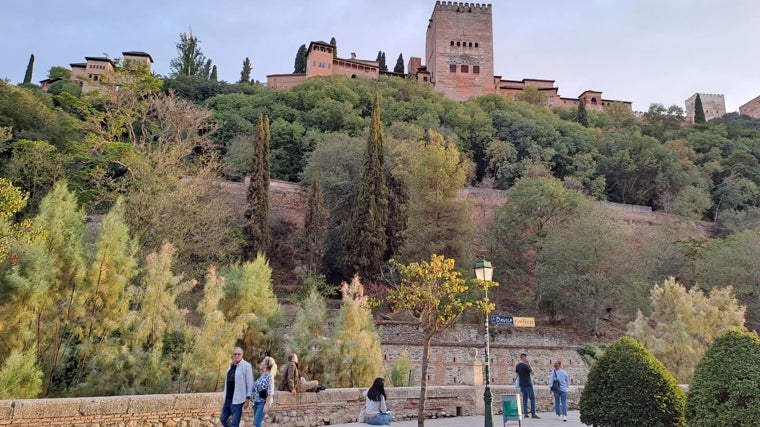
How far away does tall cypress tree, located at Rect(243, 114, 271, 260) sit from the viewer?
25.2 meters

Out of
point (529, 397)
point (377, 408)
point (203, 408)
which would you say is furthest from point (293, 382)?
point (529, 397)

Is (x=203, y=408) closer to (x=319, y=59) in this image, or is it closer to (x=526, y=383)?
(x=526, y=383)

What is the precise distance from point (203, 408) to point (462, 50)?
6473 centimetres

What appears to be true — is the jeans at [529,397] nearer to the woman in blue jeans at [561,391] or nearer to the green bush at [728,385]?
the woman in blue jeans at [561,391]

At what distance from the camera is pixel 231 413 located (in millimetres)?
6914

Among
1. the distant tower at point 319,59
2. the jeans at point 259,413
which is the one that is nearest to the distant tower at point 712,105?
the distant tower at point 319,59

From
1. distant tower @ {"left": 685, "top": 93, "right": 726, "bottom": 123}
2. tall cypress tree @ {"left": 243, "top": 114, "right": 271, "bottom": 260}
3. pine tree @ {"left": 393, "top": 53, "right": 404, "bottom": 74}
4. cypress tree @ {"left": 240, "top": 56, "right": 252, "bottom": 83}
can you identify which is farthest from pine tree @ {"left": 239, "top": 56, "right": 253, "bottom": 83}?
distant tower @ {"left": 685, "top": 93, "right": 726, "bottom": 123}

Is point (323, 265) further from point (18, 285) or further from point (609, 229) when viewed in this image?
point (18, 285)

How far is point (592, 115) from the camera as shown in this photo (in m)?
59.5

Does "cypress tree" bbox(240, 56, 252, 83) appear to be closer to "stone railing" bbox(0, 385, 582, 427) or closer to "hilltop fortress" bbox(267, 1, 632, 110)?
"hilltop fortress" bbox(267, 1, 632, 110)

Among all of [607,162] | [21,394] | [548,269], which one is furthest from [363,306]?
[607,162]

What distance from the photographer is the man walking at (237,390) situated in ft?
22.2

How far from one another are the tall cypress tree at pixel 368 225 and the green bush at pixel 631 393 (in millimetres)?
17340

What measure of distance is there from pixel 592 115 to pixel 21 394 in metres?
60.6
